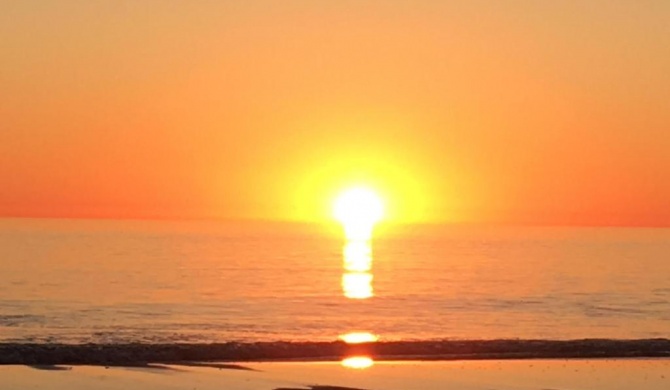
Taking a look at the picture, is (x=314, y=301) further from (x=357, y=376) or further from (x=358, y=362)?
(x=357, y=376)

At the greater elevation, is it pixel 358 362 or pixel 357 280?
pixel 357 280

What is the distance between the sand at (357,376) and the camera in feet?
89.7

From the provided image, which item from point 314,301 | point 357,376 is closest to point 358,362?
point 357,376

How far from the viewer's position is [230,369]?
31.2m

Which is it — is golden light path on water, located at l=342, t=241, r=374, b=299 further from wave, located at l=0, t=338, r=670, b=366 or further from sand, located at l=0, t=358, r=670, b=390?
sand, located at l=0, t=358, r=670, b=390

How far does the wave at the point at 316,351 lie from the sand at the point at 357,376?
186 centimetres

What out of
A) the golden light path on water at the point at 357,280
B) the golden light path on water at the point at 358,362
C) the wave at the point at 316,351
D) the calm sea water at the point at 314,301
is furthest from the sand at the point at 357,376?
the golden light path on water at the point at 357,280

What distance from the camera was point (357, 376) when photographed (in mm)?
29484

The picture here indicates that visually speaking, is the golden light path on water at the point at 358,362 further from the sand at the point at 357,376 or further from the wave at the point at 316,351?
the wave at the point at 316,351

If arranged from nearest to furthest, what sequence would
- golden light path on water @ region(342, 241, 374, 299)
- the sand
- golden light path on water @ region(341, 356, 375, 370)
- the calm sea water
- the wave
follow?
the sand → golden light path on water @ region(341, 356, 375, 370) → the wave → the calm sea water → golden light path on water @ region(342, 241, 374, 299)

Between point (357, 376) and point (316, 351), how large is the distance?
7145mm

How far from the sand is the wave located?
186 centimetres

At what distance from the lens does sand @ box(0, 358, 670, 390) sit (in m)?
27.3

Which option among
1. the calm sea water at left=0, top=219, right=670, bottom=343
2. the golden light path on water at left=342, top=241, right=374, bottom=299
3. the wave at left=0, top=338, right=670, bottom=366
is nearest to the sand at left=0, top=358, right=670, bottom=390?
the wave at left=0, top=338, right=670, bottom=366
